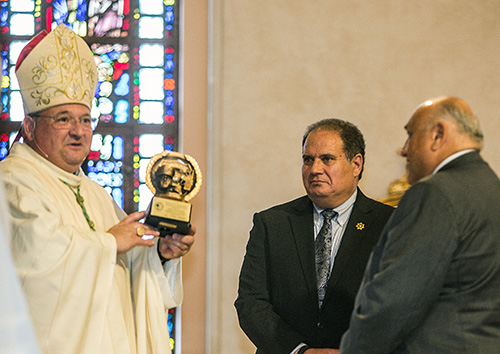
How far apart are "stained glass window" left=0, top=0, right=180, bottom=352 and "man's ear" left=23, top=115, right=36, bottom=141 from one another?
242cm

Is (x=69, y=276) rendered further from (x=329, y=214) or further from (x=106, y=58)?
(x=106, y=58)

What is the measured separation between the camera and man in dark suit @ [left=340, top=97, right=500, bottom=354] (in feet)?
9.09

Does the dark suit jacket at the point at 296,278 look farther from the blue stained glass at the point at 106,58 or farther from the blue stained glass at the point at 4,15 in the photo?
the blue stained glass at the point at 4,15

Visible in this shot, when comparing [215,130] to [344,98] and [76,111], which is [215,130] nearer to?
[344,98]

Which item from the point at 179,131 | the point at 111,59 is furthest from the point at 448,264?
the point at 111,59

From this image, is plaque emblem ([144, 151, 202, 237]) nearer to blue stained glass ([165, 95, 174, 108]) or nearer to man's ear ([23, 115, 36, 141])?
man's ear ([23, 115, 36, 141])

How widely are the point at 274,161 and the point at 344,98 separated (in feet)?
2.58

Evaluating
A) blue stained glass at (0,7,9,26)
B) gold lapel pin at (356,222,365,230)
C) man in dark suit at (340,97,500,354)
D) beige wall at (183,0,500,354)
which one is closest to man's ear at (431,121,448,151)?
man in dark suit at (340,97,500,354)

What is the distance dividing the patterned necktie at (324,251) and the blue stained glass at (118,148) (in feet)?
8.70

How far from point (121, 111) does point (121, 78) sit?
28 centimetres

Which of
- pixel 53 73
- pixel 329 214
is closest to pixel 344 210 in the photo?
pixel 329 214

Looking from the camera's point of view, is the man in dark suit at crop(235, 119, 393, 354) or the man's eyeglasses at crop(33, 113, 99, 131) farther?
the man in dark suit at crop(235, 119, 393, 354)

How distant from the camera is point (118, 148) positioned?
626 centimetres

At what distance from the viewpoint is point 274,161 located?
19.7ft
